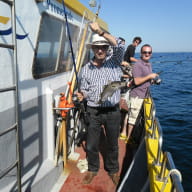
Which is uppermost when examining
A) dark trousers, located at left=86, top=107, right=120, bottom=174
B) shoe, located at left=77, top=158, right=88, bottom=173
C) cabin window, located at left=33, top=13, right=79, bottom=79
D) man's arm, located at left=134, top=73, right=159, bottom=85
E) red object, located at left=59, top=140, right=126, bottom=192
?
cabin window, located at left=33, top=13, right=79, bottom=79

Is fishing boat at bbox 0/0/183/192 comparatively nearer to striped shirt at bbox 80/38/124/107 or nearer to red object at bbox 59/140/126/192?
Result: red object at bbox 59/140/126/192

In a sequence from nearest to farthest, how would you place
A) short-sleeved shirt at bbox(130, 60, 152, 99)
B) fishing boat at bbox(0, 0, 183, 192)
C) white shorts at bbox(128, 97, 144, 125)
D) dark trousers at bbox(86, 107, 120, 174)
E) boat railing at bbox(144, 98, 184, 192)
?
boat railing at bbox(144, 98, 184, 192) → fishing boat at bbox(0, 0, 183, 192) → dark trousers at bbox(86, 107, 120, 174) → short-sleeved shirt at bbox(130, 60, 152, 99) → white shorts at bbox(128, 97, 144, 125)

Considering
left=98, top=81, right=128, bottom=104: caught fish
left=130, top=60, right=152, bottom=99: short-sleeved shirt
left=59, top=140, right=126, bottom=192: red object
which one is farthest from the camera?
left=130, top=60, right=152, bottom=99: short-sleeved shirt

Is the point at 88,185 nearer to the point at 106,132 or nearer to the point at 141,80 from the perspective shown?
the point at 106,132

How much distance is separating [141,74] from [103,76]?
4.71 ft

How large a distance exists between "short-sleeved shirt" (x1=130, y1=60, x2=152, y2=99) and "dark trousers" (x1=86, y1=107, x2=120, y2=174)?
131cm

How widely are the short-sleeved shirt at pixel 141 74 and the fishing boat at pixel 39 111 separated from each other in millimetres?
696

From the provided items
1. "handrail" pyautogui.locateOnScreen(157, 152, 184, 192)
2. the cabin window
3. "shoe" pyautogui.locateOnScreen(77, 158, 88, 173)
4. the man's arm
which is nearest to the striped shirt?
the cabin window

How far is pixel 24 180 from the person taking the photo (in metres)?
2.87

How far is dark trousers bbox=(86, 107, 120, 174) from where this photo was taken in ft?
10.5

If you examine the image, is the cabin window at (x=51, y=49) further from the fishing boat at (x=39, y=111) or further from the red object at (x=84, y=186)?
the red object at (x=84, y=186)

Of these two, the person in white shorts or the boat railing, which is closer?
the boat railing

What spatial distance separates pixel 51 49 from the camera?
135 inches

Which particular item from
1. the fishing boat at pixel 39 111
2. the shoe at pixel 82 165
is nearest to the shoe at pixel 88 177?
the shoe at pixel 82 165
